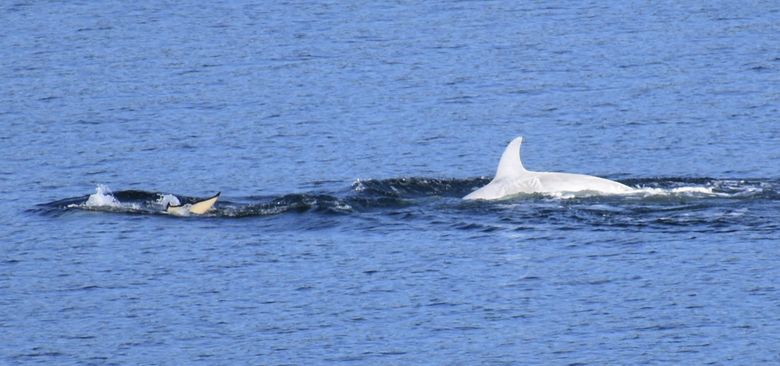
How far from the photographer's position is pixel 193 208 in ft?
83.6

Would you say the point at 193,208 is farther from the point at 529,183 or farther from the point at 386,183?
the point at 529,183

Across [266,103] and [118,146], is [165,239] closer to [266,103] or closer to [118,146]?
[118,146]

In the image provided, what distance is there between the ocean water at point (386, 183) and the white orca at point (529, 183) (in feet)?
0.89

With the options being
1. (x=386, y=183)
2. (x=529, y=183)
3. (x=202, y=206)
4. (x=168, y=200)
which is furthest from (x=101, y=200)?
(x=529, y=183)

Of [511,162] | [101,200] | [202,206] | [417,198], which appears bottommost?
[417,198]

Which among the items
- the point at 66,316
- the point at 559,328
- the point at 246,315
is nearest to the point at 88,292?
the point at 66,316

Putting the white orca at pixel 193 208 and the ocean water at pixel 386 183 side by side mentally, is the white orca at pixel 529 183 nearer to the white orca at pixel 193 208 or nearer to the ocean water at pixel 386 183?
the ocean water at pixel 386 183

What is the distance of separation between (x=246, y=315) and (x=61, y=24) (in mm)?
26730

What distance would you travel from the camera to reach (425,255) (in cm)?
2264

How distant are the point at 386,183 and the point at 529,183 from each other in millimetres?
2565

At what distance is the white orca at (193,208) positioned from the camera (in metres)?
25.4

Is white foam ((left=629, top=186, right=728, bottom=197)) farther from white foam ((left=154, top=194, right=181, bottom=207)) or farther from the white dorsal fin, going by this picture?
white foam ((left=154, top=194, right=181, bottom=207))

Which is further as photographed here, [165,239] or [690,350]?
[165,239]

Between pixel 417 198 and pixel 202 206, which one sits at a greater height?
pixel 202 206
